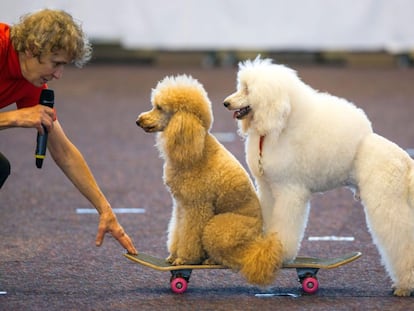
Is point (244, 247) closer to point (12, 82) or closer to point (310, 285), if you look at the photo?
point (310, 285)

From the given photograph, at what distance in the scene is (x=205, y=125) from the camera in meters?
3.19

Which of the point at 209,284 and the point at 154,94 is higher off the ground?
the point at 154,94

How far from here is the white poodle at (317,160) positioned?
10.2 feet

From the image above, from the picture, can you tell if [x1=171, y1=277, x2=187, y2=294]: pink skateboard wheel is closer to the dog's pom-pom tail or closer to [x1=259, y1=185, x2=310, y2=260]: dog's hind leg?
the dog's pom-pom tail

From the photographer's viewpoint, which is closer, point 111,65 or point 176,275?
point 176,275

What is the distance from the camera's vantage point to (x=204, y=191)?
3.17 meters

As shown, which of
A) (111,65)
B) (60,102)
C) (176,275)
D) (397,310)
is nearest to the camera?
(397,310)

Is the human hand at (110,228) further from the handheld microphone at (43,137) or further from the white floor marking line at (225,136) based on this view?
the white floor marking line at (225,136)

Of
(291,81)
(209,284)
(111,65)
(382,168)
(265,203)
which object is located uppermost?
(291,81)

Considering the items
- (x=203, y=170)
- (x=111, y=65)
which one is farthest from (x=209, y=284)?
(x=111, y=65)

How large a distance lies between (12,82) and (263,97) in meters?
0.86

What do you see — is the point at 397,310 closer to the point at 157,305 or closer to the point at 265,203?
the point at 265,203

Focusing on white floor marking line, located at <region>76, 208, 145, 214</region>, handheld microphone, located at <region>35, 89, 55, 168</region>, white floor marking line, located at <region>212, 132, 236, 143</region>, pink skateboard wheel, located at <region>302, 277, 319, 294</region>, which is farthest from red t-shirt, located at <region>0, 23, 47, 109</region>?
white floor marking line, located at <region>212, 132, 236, 143</region>

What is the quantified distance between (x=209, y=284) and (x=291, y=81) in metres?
0.81
